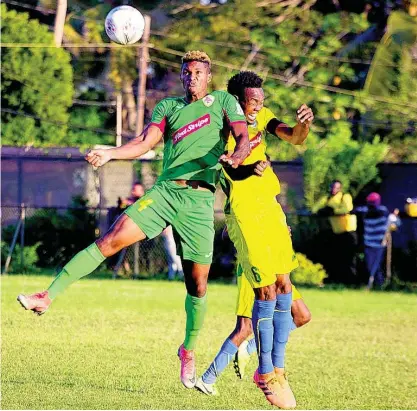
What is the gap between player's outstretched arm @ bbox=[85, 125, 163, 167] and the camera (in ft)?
28.2

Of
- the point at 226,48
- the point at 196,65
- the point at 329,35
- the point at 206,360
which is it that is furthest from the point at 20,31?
the point at 196,65

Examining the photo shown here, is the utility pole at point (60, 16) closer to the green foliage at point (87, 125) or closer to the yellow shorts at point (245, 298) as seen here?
the yellow shorts at point (245, 298)

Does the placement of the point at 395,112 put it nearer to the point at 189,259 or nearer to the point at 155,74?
the point at 155,74

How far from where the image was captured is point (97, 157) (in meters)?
8.58

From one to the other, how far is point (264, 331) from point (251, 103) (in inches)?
71.6

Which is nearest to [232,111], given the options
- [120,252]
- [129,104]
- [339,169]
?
[120,252]

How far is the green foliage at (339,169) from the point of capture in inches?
973

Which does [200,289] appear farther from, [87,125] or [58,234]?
[87,125]

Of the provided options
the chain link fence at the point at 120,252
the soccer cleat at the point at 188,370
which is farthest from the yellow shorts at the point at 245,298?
the chain link fence at the point at 120,252

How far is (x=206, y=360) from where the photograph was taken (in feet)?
40.8

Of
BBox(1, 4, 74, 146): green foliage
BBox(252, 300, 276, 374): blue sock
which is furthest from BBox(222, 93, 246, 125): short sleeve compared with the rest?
BBox(1, 4, 74, 146): green foliage

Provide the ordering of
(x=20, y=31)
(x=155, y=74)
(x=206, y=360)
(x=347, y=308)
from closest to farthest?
(x=206, y=360) < (x=347, y=308) < (x=20, y=31) < (x=155, y=74)

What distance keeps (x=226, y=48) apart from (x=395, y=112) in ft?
20.1

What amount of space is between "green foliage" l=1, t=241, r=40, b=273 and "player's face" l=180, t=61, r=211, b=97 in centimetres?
1535
